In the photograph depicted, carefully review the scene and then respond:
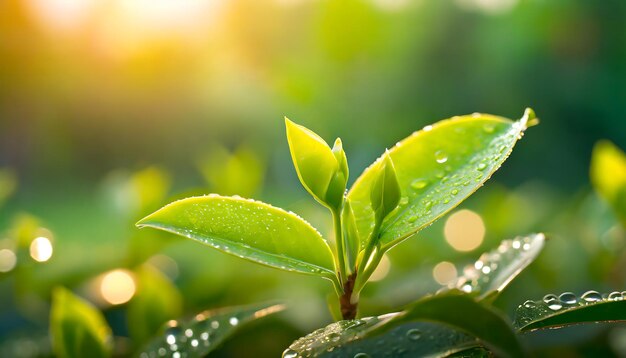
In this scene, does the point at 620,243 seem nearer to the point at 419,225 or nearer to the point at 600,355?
the point at 600,355

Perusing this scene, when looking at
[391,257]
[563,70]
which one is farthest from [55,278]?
[563,70]

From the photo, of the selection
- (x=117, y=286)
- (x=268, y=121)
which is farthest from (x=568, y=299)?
(x=268, y=121)

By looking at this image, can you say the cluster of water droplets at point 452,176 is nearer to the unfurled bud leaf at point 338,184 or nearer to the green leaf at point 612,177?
the unfurled bud leaf at point 338,184

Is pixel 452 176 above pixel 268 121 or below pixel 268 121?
below

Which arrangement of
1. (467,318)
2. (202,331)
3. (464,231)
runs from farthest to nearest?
(464,231), (202,331), (467,318)

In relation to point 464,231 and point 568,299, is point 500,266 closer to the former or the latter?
point 568,299

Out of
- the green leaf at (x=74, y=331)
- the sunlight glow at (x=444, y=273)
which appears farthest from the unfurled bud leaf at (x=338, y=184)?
the sunlight glow at (x=444, y=273)
